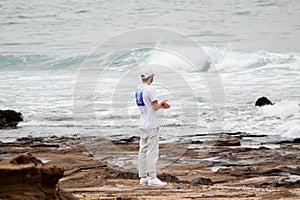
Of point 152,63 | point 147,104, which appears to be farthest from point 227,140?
point 152,63

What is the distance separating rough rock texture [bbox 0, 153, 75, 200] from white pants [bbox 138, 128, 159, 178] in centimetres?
366

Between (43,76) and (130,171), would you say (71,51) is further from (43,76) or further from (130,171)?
(130,171)

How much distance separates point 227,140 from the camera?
49.6 feet

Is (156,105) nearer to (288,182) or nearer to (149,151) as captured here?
(149,151)

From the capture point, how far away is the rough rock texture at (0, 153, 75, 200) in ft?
19.8

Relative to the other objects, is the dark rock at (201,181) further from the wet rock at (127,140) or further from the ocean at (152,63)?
the ocean at (152,63)

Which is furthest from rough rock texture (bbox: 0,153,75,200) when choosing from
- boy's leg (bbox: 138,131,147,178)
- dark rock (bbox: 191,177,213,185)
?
dark rock (bbox: 191,177,213,185)

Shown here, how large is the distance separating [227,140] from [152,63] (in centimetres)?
1701

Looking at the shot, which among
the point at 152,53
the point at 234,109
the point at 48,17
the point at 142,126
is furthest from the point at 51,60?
the point at 142,126

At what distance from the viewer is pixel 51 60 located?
120ft

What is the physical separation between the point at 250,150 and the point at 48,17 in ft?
125

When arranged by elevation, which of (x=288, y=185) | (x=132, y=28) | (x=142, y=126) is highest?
(x=132, y=28)

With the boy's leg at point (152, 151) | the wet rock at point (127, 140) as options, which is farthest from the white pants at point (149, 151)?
the wet rock at point (127, 140)

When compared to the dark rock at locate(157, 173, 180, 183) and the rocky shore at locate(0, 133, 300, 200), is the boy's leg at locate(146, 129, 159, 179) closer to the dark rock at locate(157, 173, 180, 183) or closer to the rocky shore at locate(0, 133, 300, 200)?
the rocky shore at locate(0, 133, 300, 200)
